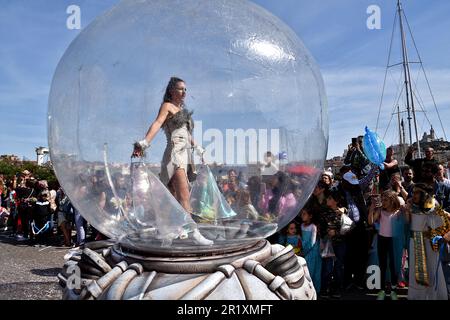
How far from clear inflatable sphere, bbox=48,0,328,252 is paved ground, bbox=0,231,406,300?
2.72 m

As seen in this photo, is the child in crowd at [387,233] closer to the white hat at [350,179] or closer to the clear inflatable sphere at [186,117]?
the white hat at [350,179]

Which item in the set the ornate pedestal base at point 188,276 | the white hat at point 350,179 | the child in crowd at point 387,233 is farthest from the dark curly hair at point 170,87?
the white hat at point 350,179

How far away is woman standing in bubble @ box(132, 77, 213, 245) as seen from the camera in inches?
86.3

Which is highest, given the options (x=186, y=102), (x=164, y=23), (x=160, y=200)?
(x=164, y=23)

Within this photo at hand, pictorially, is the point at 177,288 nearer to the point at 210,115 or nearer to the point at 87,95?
the point at 210,115

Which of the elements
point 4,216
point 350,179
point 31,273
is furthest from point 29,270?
point 4,216

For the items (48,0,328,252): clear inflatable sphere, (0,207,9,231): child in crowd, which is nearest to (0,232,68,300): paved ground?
(48,0,328,252): clear inflatable sphere

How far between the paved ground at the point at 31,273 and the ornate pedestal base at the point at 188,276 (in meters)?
2.47

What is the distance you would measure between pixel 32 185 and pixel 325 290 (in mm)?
8224

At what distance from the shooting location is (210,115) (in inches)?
85.7

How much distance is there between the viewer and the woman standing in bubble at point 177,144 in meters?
2.19

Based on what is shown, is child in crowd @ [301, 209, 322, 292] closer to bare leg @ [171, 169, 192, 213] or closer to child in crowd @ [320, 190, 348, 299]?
child in crowd @ [320, 190, 348, 299]

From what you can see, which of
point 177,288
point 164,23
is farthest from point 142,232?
point 164,23

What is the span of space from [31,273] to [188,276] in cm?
459
